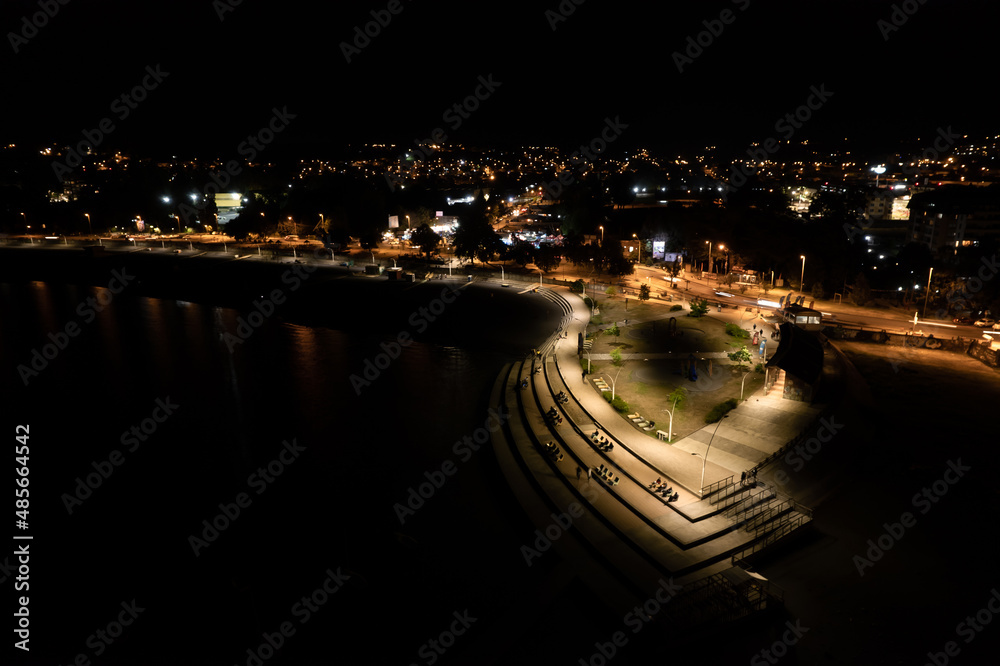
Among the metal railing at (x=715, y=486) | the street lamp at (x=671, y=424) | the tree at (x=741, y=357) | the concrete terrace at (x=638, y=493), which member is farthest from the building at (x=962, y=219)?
the metal railing at (x=715, y=486)

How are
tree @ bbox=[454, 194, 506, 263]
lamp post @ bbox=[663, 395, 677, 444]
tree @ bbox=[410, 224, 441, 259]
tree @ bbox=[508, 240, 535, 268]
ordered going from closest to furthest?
lamp post @ bbox=[663, 395, 677, 444] < tree @ bbox=[508, 240, 535, 268] < tree @ bbox=[454, 194, 506, 263] < tree @ bbox=[410, 224, 441, 259]

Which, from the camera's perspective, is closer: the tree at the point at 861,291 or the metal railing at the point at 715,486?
the metal railing at the point at 715,486

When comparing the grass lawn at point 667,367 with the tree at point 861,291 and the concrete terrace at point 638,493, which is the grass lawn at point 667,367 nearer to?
the concrete terrace at point 638,493

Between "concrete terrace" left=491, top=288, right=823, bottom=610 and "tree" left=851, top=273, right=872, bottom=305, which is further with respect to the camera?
"tree" left=851, top=273, right=872, bottom=305

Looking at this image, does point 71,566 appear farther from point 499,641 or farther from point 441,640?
point 499,641

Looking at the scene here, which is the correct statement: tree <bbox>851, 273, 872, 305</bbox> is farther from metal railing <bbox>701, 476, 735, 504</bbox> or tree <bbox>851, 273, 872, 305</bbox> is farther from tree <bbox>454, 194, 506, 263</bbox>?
tree <bbox>454, 194, 506, 263</bbox>

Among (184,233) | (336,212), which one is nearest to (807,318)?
(336,212)

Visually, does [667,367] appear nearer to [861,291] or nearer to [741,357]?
[741,357]

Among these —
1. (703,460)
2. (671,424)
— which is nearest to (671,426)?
(671,424)

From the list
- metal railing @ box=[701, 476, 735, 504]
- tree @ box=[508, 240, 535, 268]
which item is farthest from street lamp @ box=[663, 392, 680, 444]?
tree @ box=[508, 240, 535, 268]

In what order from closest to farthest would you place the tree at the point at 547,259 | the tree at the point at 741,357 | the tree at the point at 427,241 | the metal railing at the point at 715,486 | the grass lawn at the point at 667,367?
1. the metal railing at the point at 715,486
2. the grass lawn at the point at 667,367
3. the tree at the point at 741,357
4. the tree at the point at 547,259
5. the tree at the point at 427,241
